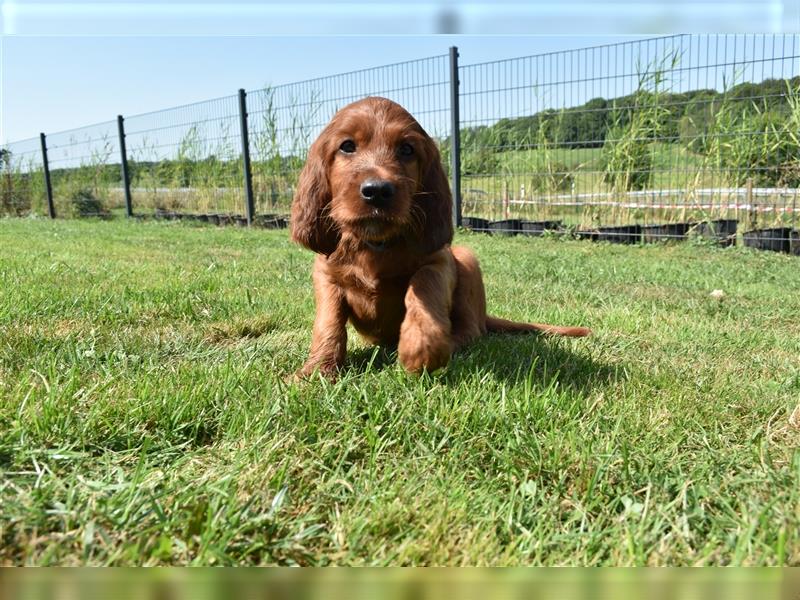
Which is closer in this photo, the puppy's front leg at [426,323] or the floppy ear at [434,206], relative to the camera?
the puppy's front leg at [426,323]

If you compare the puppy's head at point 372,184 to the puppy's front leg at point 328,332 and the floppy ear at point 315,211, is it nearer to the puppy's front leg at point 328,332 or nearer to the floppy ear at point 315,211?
the floppy ear at point 315,211

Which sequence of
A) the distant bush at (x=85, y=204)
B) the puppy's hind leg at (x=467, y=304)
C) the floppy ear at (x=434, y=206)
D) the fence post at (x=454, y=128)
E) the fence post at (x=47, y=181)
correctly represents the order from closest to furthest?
the floppy ear at (x=434, y=206) → the puppy's hind leg at (x=467, y=304) → the fence post at (x=454, y=128) → the distant bush at (x=85, y=204) → the fence post at (x=47, y=181)

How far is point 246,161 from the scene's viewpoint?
11.5m

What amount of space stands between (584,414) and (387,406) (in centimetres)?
57

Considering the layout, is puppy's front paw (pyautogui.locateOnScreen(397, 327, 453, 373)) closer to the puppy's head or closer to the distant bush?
the puppy's head

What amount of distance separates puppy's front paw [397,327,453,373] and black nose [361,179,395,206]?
429mm

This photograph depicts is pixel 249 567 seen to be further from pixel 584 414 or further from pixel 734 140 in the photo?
pixel 734 140

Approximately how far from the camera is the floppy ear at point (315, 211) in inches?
91.1

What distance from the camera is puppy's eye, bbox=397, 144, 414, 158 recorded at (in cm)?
218

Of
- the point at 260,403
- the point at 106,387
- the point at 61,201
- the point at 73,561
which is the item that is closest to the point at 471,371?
the point at 260,403

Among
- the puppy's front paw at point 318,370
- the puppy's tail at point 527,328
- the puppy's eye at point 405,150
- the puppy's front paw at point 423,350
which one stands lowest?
the puppy's tail at point 527,328

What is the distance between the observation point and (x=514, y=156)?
9.09m

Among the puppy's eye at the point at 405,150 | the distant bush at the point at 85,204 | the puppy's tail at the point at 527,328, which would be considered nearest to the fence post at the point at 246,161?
the distant bush at the point at 85,204

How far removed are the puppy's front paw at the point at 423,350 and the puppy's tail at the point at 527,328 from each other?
3.43 ft
